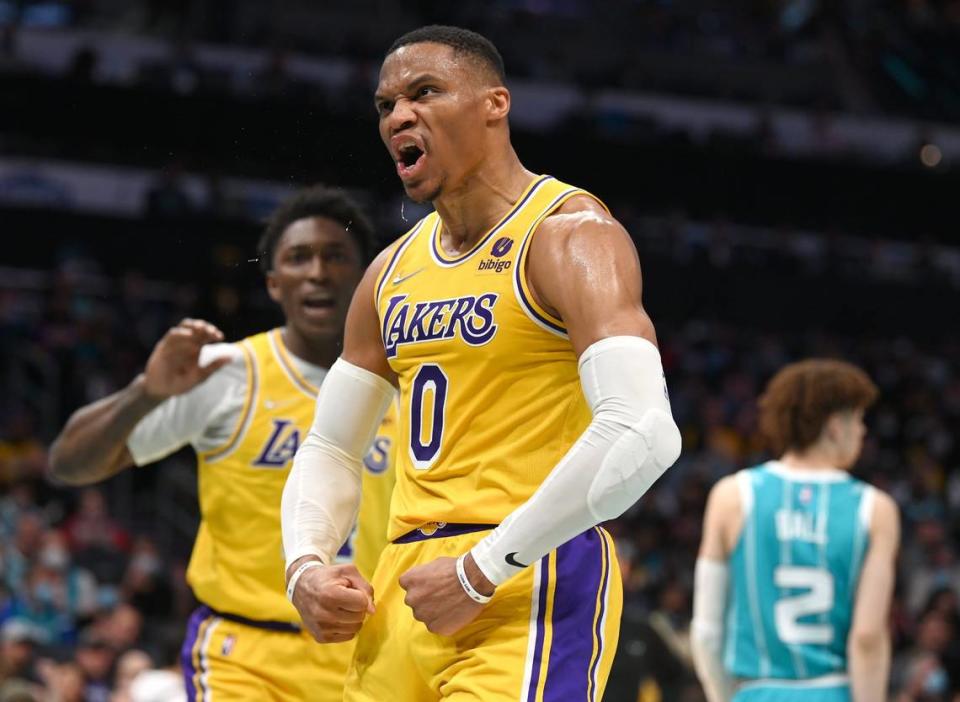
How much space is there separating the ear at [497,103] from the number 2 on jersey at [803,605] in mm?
2689

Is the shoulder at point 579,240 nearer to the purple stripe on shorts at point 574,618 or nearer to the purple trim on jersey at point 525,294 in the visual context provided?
the purple trim on jersey at point 525,294

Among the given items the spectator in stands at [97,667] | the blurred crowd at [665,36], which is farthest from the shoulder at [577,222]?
the blurred crowd at [665,36]

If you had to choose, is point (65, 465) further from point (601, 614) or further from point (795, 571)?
point (795, 571)

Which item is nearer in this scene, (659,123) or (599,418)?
(599,418)

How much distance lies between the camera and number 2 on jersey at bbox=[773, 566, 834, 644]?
5.45m

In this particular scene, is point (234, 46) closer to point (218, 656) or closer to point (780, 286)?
point (780, 286)

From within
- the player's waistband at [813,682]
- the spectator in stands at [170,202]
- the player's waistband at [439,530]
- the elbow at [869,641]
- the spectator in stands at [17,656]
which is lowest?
the player's waistband at [813,682]

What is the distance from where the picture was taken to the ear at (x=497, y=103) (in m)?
3.49

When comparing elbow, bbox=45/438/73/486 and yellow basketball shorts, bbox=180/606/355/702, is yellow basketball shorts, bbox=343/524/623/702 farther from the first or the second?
elbow, bbox=45/438/73/486

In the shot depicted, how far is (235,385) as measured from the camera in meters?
4.75

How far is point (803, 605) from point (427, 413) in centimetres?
261

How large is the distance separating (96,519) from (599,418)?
994cm

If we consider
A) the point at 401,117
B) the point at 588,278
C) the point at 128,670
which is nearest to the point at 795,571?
the point at 588,278

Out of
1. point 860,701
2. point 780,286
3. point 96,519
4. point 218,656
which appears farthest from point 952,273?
point 218,656
